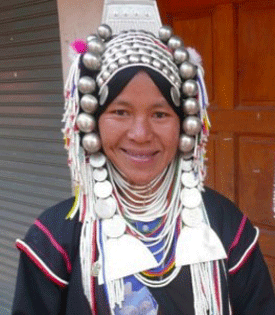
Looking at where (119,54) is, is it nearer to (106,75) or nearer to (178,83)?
(106,75)

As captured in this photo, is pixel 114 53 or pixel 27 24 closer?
pixel 114 53

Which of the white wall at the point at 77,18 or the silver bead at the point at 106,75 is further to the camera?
the white wall at the point at 77,18

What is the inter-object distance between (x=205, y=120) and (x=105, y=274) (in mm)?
572

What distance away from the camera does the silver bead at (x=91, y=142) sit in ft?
4.94

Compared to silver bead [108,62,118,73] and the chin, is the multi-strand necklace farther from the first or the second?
silver bead [108,62,118,73]

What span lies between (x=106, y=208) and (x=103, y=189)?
0.06 meters

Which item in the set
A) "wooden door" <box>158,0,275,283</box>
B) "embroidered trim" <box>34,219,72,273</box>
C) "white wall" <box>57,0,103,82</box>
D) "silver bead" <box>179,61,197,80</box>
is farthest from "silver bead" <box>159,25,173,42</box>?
"white wall" <box>57,0,103,82</box>

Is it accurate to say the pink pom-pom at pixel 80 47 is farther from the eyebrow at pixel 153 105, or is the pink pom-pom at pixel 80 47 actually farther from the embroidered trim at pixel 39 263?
the embroidered trim at pixel 39 263

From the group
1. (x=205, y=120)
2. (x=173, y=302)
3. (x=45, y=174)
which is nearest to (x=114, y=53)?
(x=205, y=120)

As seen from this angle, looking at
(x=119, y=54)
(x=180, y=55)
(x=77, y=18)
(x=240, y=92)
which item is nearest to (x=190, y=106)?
(x=180, y=55)

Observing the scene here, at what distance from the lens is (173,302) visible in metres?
1.53

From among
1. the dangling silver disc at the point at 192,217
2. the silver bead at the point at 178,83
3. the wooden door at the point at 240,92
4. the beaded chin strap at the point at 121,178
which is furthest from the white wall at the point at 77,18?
the dangling silver disc at the point at 192,217

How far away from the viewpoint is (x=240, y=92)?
296 centimetres

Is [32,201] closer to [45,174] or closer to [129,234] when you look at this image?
[45,174]
